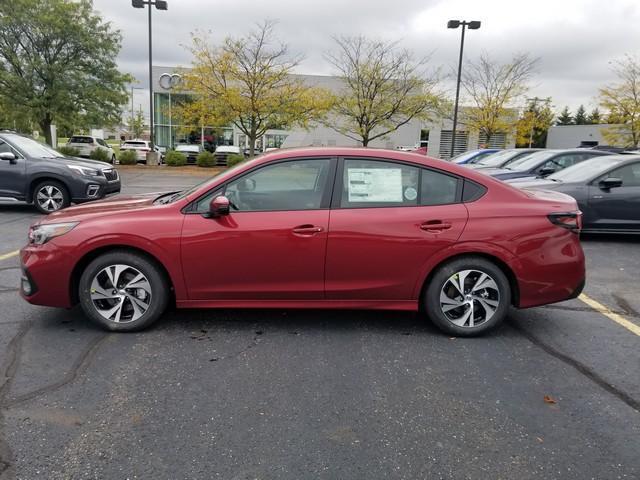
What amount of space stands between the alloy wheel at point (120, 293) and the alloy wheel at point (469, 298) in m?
2.45

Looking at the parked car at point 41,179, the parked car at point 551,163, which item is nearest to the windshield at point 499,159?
the parked car at point 551,163

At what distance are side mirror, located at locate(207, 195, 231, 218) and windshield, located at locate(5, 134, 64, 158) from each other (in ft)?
27.2

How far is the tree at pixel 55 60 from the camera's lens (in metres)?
22.1

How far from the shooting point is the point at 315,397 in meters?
3.28

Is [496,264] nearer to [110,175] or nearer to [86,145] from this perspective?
[110,175]

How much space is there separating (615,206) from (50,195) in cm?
1039

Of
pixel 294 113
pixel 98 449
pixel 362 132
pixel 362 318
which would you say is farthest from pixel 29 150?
pixel 362 132

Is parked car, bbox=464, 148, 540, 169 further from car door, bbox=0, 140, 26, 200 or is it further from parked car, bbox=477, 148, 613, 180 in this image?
car door, bbox=0, 140, 26, 200

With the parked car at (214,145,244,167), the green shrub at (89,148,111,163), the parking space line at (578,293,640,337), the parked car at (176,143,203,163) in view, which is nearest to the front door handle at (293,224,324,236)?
the parking space line at (578,293,640,337)

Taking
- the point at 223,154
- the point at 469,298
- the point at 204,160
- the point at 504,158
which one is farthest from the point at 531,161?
the point at 223,154

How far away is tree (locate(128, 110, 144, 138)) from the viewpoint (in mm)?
83069

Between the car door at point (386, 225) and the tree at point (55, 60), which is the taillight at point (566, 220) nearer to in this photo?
the car door at point (386, 225)

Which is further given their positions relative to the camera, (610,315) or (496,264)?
(610,315)

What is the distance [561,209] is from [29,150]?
1041 cm
